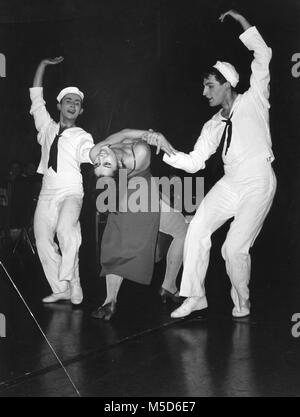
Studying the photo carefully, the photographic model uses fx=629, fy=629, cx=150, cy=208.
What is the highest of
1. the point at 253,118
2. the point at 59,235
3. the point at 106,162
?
the point at 253,118

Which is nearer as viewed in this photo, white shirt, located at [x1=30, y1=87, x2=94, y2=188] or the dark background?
the dark background

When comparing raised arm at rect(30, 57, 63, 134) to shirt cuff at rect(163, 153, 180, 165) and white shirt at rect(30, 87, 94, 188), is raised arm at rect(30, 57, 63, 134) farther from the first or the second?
shirt cuff at rect(163, 153, 180, 165)

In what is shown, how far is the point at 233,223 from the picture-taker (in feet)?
12.2

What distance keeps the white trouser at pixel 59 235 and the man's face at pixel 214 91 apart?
1.02 meters

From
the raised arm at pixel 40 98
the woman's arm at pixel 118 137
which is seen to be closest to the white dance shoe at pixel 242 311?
the woman's arm at pixel 118 137

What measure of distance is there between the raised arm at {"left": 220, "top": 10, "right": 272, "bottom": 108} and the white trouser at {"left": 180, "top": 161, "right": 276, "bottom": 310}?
41 centimetres

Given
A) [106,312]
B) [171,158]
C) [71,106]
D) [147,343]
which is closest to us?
[147,343]

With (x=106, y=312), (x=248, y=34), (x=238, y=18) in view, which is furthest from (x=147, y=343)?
(x=238, y=18)

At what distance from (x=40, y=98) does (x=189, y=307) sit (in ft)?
5.37

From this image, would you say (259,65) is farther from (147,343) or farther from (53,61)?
(147,343)

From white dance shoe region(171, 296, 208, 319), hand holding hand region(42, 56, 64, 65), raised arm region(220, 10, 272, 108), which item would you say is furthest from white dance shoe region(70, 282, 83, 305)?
raised arm region(220, 10, 272, 108)

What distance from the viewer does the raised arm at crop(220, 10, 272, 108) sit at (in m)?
3.72

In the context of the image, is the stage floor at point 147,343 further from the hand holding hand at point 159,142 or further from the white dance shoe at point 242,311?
the hand holding hand at point 159,142
